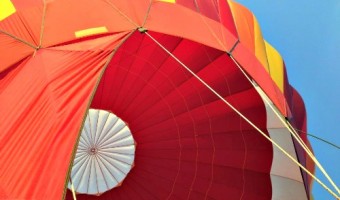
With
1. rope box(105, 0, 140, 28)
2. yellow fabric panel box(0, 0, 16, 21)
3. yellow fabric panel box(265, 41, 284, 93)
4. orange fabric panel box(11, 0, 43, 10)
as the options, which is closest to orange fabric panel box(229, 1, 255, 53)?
yellow fabric panel box(265, 41, 284, 93)

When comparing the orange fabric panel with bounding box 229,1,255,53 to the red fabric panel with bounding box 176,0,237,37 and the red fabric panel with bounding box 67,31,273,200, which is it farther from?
the red fabric panel with bounding box 67,31,273,200

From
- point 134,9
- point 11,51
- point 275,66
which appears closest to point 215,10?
point 275,66

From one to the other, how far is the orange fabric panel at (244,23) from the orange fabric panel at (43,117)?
2.96 metres

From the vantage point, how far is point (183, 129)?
9.27 m

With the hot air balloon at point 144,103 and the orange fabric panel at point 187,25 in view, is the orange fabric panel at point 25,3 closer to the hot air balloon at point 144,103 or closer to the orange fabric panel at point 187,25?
the hot air balloon at point 144,103

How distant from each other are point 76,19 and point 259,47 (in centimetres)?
340

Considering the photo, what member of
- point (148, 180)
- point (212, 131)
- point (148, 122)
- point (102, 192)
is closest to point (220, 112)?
point (212, 131)

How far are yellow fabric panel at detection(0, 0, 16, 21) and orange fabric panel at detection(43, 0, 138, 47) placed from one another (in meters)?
0.42

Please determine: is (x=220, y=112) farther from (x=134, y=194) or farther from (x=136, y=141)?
(x=134, y=194)

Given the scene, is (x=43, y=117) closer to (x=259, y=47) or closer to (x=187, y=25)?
(x=187, y=25)

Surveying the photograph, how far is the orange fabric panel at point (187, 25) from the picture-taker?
20.6ft

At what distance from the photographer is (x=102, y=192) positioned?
9.51 metres

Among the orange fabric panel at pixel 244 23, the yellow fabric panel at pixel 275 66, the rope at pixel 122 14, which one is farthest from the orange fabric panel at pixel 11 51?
the yellow fabric panel at pixel 275 66

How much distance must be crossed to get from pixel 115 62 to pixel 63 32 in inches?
119
